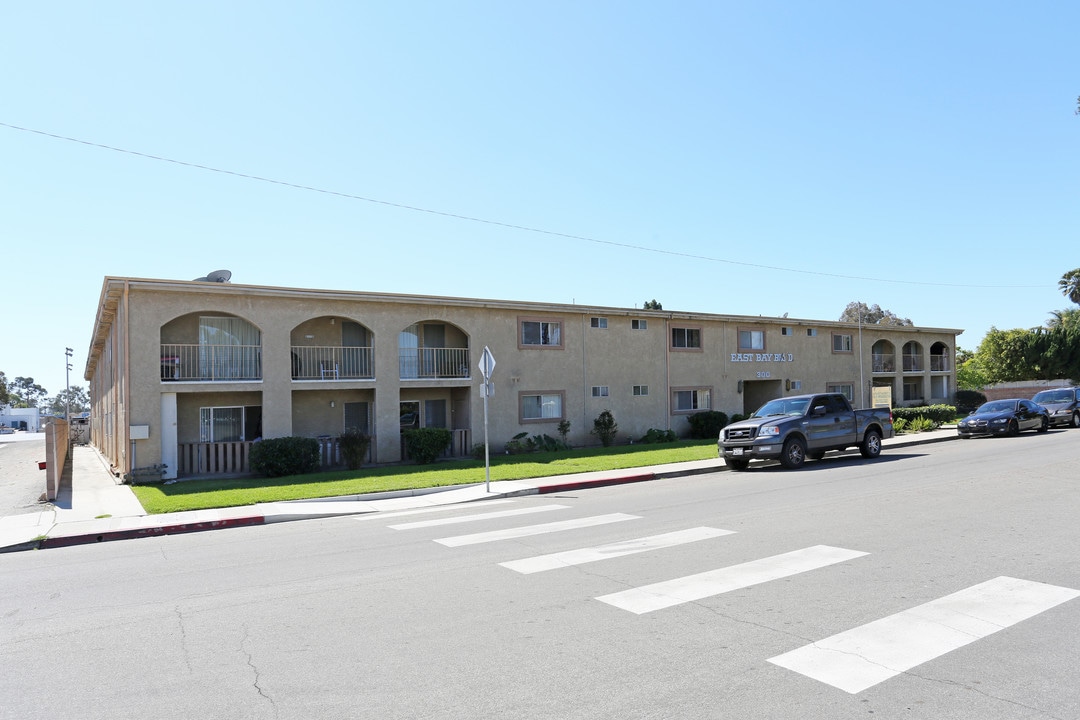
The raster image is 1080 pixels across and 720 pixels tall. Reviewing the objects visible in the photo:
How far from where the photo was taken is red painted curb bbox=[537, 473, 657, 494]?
51.4 feet

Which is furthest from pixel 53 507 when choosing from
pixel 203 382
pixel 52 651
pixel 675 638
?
pixel 675 638

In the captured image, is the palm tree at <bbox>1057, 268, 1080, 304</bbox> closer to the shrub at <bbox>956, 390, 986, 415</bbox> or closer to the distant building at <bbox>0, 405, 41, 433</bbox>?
the shrub at <bbox>956, 390, 986, 415</bbox>

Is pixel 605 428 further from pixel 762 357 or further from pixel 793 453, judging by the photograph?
pixel 762 357

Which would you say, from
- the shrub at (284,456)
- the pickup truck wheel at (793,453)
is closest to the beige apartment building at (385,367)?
the shrub at (284,456)

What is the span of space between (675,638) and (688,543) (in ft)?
11.3

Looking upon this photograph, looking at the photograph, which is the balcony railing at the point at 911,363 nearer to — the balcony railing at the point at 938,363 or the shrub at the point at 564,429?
the balcony railing at the point at 938,363

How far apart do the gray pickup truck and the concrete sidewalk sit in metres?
1.03

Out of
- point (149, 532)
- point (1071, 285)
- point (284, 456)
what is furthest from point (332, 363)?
point (1071, 285)

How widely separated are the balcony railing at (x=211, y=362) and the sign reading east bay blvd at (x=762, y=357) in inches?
798

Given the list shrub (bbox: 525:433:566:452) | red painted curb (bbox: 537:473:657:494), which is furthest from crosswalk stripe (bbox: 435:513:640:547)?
shrub (bbox: 525:433:566:452)

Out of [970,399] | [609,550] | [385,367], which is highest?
[385,367]

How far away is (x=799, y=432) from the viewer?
60.1ft

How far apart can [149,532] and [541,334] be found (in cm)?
1664

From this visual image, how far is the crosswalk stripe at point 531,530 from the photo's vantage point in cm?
946
